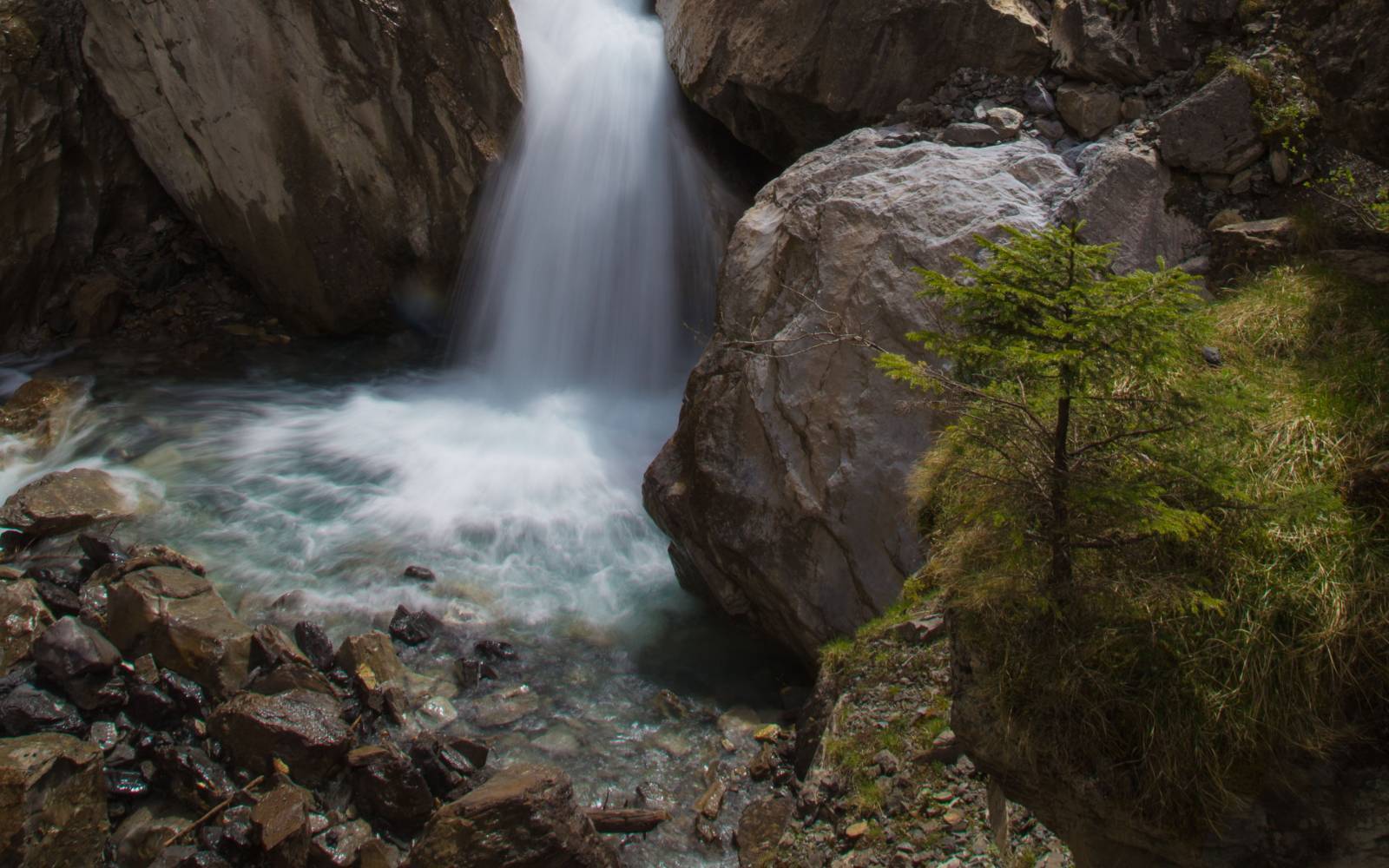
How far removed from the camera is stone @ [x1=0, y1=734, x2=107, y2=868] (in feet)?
14.0

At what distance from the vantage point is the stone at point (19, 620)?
552 centimetres

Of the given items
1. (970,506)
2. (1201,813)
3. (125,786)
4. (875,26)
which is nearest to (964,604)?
(970,506)

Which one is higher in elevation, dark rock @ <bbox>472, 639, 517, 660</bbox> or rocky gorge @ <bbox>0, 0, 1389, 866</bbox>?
rocky gorge @ <bbox>0, 0, 1389, 866</bbox>

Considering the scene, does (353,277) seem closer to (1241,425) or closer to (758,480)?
(758,480)

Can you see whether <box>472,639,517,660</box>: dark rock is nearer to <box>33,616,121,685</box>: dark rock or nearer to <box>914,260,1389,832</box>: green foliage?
<box>33,616,121,685</box>: dark rock

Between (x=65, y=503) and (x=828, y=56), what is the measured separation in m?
6.86

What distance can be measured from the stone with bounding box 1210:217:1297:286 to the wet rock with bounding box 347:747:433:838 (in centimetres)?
499

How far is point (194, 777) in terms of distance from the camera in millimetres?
4805

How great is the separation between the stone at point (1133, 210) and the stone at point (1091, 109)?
1.49ft

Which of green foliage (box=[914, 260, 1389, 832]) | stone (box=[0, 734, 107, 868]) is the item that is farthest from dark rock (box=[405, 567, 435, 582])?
green foliage (box=[914, 260, 1389, 832])

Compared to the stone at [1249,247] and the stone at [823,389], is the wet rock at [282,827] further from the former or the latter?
the stone at [1249,247]

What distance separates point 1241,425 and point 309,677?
4.86m

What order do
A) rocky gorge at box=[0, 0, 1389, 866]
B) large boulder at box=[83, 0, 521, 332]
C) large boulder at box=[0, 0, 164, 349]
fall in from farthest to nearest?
Result: large boulder at box=[0, 0, 164, 349], large boulder at box=[83, 0, 521, 332], rocky gorge at box=[0, 0, 1389, 866]

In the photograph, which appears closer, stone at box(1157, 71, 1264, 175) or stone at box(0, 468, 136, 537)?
stone at box(1157, 71, 1264, 175)
